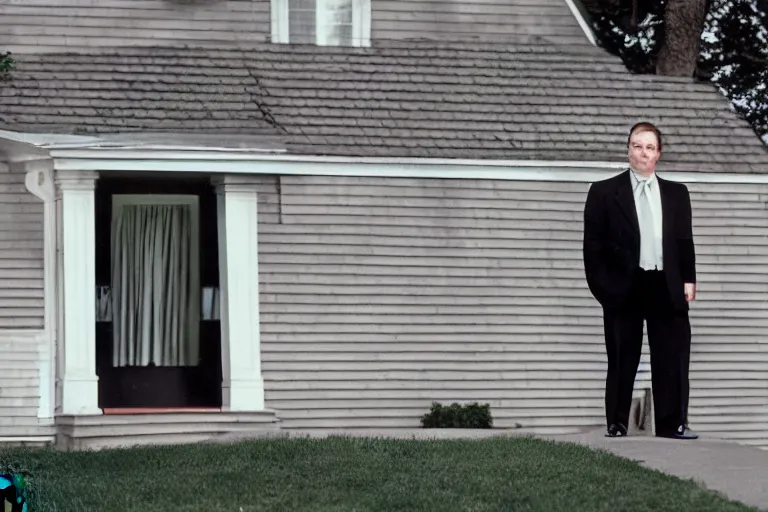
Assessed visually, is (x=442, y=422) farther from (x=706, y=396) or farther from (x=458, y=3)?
(x=458, y=3)

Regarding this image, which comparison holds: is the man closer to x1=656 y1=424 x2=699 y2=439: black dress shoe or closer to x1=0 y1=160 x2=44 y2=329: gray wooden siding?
x1=656 y1=424 x2=699 y2=439: black dress shoe

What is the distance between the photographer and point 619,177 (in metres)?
10.1

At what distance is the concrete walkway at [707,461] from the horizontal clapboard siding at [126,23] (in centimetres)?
578

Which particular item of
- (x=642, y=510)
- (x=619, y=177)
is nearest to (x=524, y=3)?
(x=619, y=177)

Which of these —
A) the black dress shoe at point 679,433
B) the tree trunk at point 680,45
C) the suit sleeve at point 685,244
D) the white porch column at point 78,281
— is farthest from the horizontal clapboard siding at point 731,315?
the suit sleeve at point 685,244

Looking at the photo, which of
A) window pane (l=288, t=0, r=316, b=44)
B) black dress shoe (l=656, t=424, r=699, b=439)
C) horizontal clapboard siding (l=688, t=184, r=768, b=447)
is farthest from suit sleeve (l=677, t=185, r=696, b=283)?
window pane (l=288, t=0, r=316, b=44)

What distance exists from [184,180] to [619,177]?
7422 mm

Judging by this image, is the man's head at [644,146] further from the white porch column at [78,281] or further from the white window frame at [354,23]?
the white window frame at [354,23]

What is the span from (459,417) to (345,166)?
2853 millimetres

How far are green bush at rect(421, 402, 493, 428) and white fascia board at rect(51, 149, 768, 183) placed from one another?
2.46 meters

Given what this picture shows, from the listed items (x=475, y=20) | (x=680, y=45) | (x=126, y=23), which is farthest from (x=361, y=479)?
(x=680, y=45)

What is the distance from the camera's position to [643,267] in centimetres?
996

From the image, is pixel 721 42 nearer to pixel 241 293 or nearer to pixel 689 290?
pixel 241 293

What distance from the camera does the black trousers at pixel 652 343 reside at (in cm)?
999
